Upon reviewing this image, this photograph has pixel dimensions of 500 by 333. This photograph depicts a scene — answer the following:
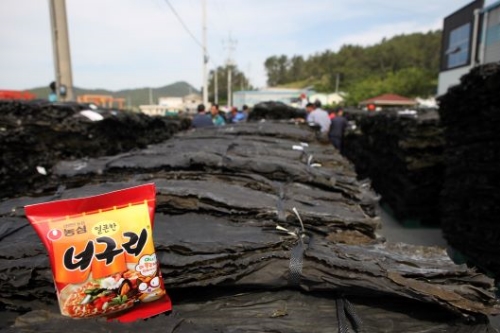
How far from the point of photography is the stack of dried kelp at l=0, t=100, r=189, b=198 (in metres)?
4.70

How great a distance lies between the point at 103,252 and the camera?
1158 millimetres

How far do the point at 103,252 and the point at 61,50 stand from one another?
314 inches

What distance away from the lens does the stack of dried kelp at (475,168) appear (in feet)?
12.6

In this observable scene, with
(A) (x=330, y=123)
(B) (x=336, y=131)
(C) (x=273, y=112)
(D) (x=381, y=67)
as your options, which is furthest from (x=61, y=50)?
(D) (x=381, y=67)

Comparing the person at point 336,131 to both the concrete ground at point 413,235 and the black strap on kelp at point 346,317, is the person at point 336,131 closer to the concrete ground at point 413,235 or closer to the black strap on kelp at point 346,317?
the concrete ground at point 413,235

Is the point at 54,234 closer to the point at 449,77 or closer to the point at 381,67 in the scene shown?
the point at 449,77

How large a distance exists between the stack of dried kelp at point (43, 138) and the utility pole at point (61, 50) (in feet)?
6.42

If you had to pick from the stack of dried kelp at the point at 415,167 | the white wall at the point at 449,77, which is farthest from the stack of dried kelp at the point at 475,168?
the white wall at the point at 449,77

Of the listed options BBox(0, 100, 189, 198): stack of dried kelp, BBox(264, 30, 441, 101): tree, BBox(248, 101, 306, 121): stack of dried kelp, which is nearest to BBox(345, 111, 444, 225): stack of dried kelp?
BBox(248, 101, 306, 121): stack of dried kelp

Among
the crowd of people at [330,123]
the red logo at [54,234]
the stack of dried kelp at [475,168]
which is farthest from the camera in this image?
the crowd of people at [330,123]

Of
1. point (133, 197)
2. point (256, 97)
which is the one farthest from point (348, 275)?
point (256, 97)

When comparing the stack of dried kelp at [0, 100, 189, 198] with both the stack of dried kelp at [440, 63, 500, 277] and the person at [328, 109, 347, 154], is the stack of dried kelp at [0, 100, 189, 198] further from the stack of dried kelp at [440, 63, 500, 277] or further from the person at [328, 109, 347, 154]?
the person at [328, 109, 347, 154]

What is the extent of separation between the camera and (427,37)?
271 feet

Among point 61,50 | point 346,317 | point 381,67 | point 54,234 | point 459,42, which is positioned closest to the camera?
point 54,234
